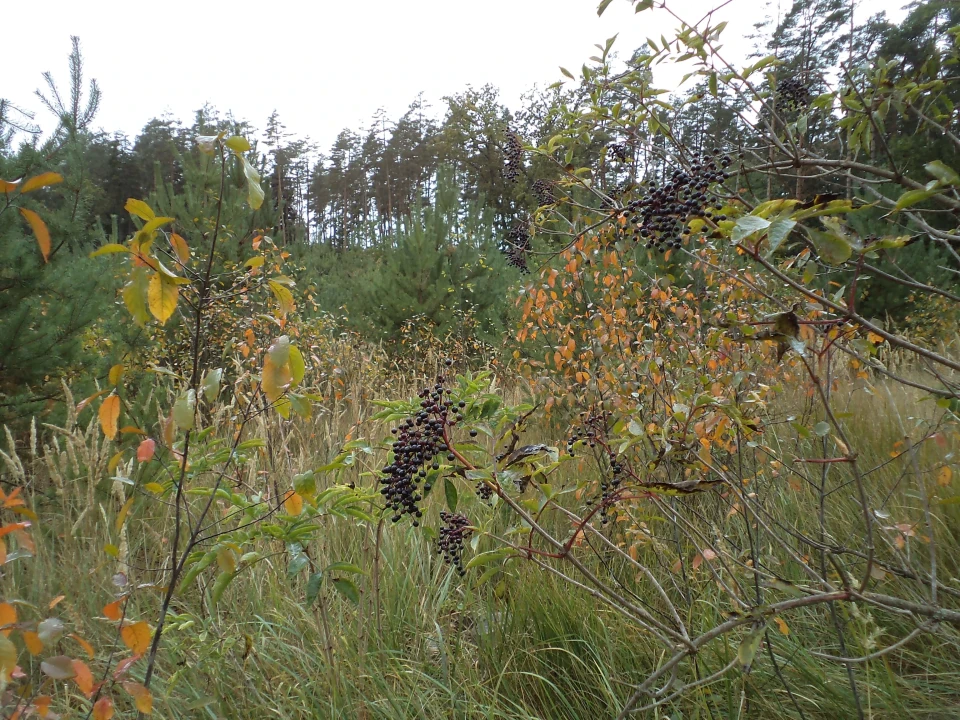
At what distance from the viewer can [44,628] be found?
3.99ft

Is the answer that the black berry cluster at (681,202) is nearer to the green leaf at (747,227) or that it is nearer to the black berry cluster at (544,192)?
the green leaf at (747,227)

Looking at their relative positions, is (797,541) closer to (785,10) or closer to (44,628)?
(785,10)

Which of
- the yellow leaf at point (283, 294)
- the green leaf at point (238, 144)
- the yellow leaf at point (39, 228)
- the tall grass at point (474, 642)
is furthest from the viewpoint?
the tall grass at point (474, 642)

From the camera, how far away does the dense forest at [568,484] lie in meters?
1.33

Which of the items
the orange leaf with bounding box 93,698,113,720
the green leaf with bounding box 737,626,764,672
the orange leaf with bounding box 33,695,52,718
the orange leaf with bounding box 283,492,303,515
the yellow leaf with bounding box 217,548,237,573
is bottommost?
the orange leaf with bounding box 93,698,113,720

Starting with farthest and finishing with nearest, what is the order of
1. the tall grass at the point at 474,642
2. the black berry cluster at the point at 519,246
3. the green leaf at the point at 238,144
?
the black berry cluster at the point at 519,246 < the tall grass at the point at 474,642 < the green leaf at the point at 238,144

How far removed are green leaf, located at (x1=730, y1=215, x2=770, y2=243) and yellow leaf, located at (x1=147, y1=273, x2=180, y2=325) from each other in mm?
1085

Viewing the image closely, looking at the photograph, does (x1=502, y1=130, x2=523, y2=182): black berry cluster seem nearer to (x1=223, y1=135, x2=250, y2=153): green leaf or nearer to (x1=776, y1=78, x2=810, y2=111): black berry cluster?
(x1=776, y1=78, x2=810, y2=111): black berry cluster

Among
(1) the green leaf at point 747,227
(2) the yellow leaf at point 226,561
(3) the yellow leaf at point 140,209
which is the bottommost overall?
(2) the yellow leaf at point 226,561

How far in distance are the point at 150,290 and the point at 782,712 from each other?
2.04 m

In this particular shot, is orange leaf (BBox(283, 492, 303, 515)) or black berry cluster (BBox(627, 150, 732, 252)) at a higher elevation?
black berry cluster (BBox(627, 150, 732, 252))

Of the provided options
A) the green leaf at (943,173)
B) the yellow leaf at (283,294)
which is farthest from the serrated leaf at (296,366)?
the green leaf at (943,173)

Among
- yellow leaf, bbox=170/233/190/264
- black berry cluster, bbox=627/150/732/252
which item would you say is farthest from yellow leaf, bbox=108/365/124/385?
black berry cluster, bbox=627/150/732/252

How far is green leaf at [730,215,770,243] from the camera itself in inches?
35.7
